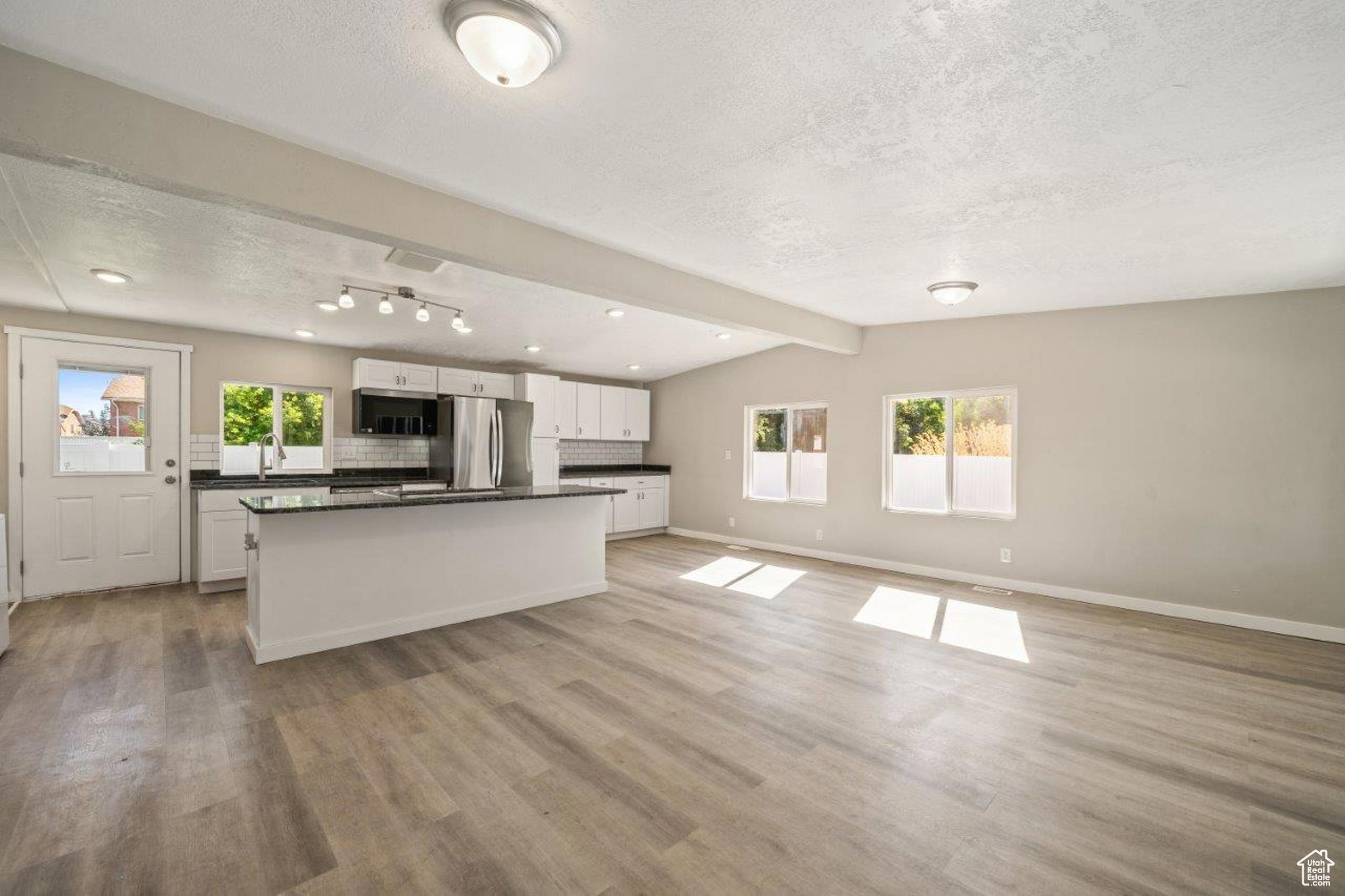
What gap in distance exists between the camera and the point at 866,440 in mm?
5859

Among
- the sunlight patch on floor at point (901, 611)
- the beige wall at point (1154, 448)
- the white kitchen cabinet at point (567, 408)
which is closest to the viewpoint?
the beige wall at point (1154, 448)

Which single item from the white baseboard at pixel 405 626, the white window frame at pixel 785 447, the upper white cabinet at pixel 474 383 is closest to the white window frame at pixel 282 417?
the upper white cabinet at pixel 474 383

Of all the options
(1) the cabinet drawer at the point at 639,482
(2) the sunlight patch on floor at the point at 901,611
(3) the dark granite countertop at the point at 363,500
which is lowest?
(2) the sunlight patch on floor at the point at 901,611

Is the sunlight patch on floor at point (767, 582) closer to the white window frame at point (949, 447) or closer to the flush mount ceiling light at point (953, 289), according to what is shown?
the white window frame at point (949, 447)

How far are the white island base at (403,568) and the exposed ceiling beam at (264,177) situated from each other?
1.77 metres

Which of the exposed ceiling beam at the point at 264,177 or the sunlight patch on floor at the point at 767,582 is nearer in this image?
the exposed ceiling beam at the point at 264,177

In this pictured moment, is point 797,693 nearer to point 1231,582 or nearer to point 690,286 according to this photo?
point 690,286

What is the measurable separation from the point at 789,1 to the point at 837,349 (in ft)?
14.0

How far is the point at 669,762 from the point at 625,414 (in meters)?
6.04

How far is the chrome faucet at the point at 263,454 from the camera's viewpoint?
4625mm

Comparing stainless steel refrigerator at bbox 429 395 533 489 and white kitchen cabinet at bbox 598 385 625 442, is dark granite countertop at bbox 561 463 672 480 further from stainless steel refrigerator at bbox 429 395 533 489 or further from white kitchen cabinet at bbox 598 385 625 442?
stainless steel refrigerator at bbox 429 395 533 489

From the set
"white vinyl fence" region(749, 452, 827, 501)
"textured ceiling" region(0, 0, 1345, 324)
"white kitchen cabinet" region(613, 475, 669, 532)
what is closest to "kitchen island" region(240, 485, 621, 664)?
"textured ceiling" region(0, 0, 1345, 324)

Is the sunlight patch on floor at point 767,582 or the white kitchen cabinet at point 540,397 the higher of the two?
the white kitchen cabinet at point 540,397

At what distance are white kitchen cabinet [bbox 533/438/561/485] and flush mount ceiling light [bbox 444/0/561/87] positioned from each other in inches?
212
